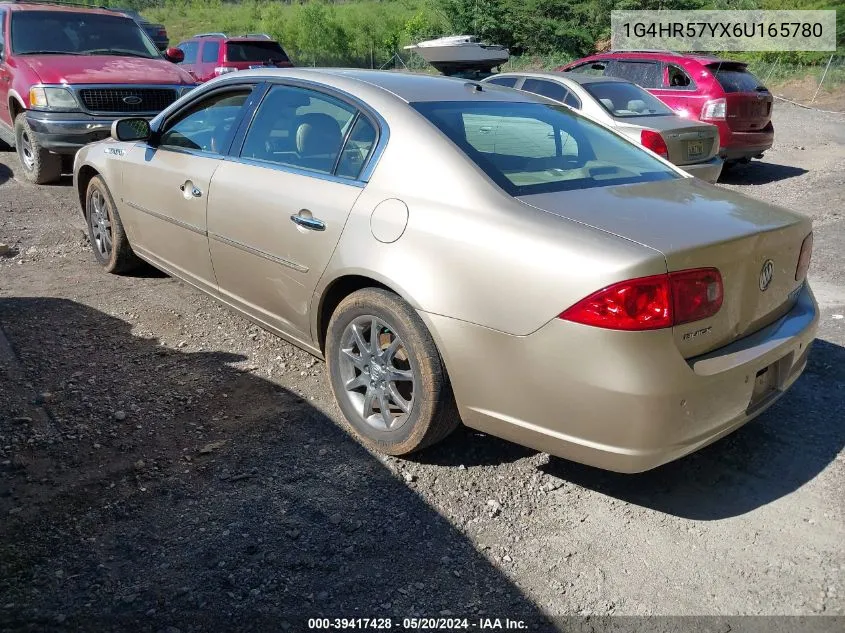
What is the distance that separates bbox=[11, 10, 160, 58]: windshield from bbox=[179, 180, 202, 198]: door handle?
5560 millimetres

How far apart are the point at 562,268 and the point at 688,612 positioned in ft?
4.01

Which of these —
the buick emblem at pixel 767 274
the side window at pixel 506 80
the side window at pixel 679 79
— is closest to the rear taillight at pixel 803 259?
the buick emblem at pixel 767 274

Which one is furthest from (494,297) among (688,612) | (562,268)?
(688,612)

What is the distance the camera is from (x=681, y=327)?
2504mm

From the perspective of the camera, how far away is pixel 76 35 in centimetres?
877

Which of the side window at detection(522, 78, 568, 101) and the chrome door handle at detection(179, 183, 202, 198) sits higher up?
the side window at detection(522, 78, 568, 101)

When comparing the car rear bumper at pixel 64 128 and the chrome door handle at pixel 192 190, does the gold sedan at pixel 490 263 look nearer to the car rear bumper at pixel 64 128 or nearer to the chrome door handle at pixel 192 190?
the chrome door handle at pixel 192 190

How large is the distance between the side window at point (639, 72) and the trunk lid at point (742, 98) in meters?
0.81

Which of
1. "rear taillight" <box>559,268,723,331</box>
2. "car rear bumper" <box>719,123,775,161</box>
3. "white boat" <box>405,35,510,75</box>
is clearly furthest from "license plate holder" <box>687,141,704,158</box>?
"rear taillight" <box>559,268,723,331</box>

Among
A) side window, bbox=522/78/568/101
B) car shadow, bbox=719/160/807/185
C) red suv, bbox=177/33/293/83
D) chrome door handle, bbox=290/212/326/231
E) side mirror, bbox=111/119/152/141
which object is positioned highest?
red suv, bbox=177/33/293/83

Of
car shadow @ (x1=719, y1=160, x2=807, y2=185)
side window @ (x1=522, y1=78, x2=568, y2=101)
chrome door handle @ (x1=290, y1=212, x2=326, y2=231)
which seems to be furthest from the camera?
car shadow @ (x1=719, y1=160, x2=807, y2=185)

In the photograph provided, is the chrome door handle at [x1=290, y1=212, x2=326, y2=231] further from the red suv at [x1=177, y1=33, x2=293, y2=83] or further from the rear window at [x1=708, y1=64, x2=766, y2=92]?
the red suv at [x1=177, y1=33, x2=293, y2=83]

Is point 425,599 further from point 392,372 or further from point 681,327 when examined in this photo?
point 681,327

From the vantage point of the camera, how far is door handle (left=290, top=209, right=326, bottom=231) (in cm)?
333
